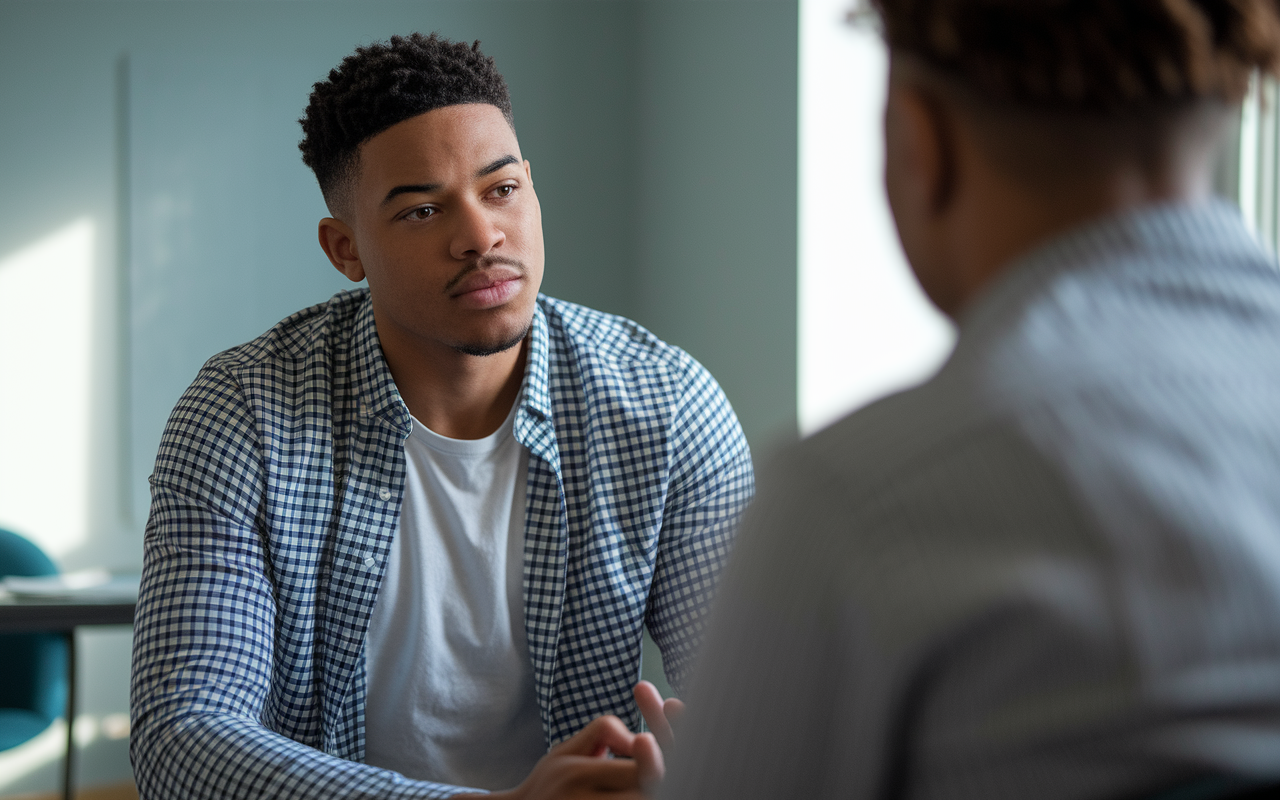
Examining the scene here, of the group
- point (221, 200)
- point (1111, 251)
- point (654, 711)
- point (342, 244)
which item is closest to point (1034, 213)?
point (1111, 251)

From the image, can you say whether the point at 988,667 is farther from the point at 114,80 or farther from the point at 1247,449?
the point at 114,80

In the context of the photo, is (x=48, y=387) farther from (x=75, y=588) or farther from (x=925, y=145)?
(x=925, y=145)

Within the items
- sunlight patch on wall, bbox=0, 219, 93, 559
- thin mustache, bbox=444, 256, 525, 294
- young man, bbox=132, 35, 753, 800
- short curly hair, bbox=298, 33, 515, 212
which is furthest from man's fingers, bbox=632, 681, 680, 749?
sunlight patch on wall, bbox=0, 219, 93, 559

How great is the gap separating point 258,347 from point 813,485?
1020 mm

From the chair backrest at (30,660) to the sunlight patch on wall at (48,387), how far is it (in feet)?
1.70

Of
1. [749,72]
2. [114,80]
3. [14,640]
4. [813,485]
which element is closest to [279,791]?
[813,485]

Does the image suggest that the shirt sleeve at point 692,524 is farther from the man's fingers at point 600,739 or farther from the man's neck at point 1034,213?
the man's neck at point 1034,213

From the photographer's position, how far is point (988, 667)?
0.39 meters

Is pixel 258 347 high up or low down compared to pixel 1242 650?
up

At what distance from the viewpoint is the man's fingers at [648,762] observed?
84cm

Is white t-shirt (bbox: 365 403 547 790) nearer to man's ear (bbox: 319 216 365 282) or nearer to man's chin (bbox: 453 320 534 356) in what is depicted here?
man's chin (bbox: 453 320 534 356)

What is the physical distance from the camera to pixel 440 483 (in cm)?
130

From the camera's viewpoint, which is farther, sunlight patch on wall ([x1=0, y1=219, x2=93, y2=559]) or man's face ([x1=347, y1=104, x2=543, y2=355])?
sunlight patch on wall ([x1=0, y1=219, x2=93, y2=559])

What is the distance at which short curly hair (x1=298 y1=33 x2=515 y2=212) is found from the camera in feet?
4.26
